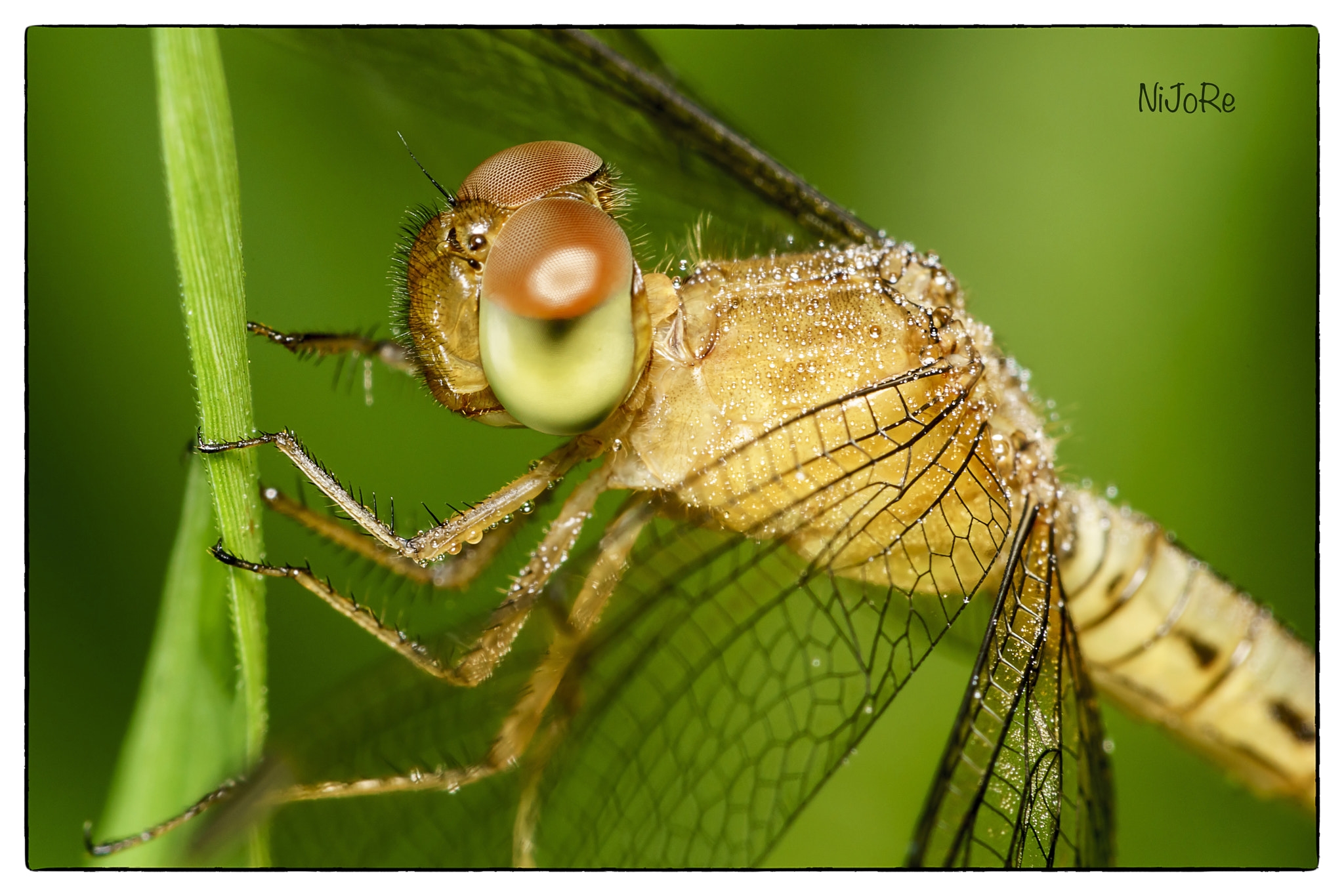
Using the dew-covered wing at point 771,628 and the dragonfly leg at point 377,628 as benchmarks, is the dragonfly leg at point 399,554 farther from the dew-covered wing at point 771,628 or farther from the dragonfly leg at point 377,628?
the dew-covered wing at point 771,628

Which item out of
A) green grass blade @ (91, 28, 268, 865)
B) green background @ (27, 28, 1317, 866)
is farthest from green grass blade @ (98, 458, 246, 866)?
green background @ (27, 28, 1317, 866)

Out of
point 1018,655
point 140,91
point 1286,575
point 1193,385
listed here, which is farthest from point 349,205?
point 1286,575

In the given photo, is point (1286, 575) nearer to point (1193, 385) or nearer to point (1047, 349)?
point (1193, 385)

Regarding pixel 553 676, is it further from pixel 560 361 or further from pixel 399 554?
pixel 560 361

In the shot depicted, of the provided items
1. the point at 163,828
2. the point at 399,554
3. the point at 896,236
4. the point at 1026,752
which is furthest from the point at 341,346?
the point at 1026,752

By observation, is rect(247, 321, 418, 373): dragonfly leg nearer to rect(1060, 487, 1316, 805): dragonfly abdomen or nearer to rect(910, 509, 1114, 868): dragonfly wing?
rect(910, 509, 1114, 868): dragonfly wing
